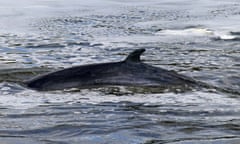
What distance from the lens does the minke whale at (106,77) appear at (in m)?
8.96

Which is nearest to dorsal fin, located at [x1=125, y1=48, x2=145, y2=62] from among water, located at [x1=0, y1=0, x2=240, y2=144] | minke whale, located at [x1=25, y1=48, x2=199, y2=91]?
minke whale, located at [x1=25, y1=48, x2=199, y2=91]

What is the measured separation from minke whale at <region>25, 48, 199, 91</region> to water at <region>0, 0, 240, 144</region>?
0.19m

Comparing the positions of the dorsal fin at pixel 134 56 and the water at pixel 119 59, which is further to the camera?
the dorsal fin at pixel 134 56

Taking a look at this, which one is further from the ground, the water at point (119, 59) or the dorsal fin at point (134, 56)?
the dorsal fin at point (134, 56)

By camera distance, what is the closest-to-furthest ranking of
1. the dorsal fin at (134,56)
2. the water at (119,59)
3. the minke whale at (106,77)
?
the water at (119,59) < the dorsal fin at (134,56) < the minke whale at (106,77)

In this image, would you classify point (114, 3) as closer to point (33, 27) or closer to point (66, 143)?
point (33, 27)

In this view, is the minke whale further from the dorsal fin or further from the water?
the water

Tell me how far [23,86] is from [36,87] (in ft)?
0.90

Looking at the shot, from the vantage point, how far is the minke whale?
8.96 metres

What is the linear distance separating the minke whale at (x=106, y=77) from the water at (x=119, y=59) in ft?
0.62

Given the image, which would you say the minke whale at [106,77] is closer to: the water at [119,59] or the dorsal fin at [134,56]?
the dorsal fin at [134,56]

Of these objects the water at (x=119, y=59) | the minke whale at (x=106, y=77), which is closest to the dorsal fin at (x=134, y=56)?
the minke whale at (x=106, y=77)

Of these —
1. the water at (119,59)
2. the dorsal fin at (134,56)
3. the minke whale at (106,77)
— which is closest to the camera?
the water at (119,59)

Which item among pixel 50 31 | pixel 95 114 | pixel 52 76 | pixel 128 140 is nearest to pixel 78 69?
pixel 52 76
